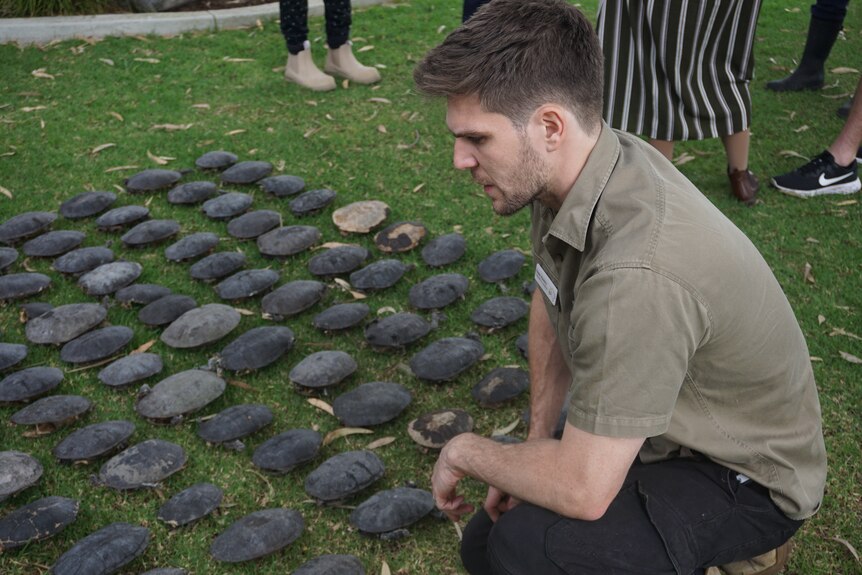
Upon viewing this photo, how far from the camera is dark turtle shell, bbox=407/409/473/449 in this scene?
2719mm

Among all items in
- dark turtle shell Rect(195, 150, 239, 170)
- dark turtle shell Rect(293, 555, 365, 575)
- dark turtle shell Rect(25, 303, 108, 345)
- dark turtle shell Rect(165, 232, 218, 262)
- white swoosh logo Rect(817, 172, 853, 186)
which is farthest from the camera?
dark turtle shell Rect(195, 150, 239, 170)

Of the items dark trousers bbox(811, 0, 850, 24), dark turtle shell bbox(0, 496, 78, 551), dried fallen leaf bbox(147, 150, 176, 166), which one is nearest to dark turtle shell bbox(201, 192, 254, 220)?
dried fallen leaf bbox(147, 150, 176, 166)

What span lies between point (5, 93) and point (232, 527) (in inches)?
165

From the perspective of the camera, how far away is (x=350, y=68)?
220 inches

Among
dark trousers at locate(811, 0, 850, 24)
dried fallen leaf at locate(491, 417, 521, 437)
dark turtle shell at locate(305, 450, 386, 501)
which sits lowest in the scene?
dried fallen leaf at locate(491, 417, 521, 437)

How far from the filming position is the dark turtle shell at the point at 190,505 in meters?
2.48

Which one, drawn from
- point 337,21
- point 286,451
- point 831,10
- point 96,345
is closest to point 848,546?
point 286,451

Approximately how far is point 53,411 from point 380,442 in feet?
3.59

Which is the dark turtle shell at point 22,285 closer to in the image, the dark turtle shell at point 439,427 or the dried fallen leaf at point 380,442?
the dried fallen leaf at point 380,442

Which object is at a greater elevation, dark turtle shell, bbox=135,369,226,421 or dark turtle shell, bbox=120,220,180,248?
dark turtle shell, bbox=120,220,180,248

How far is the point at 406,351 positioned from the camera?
326 centimetres

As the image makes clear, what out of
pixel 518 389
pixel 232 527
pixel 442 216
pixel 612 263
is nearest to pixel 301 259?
pixel 442 216

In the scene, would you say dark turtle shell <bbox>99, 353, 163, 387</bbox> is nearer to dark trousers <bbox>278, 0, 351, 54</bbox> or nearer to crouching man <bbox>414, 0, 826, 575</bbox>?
crouching man <bbox>414, 0, 826, 575</bbox>

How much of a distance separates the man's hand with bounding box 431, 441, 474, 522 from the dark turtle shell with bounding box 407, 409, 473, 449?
0.67 metres
